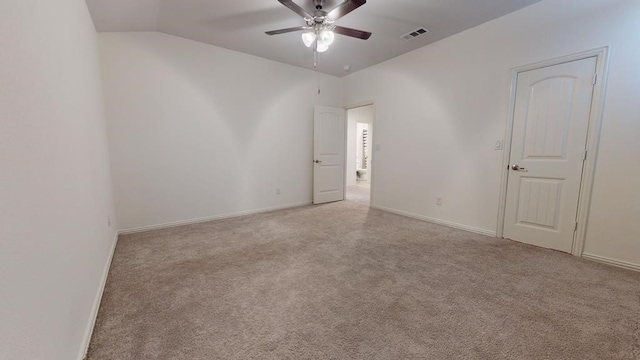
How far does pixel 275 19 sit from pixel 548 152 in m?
3.50

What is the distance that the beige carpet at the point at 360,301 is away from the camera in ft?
4.69

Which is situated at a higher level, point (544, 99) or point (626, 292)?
point (544, 99)

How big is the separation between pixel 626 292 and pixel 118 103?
17.8 feet

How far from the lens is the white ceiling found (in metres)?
2.63

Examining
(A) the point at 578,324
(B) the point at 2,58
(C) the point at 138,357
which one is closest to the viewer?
(B) the point at 2,58

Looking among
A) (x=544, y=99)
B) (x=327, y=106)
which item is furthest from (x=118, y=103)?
(x=544, y=99)

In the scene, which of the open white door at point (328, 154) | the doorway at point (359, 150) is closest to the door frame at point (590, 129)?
the open white door at point (328, 154)

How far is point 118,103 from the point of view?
3.12 metres

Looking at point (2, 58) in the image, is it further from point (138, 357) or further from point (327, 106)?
point (327, 106)

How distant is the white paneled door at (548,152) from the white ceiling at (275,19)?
0.91m

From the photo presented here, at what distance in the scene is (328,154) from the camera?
16.9 ft

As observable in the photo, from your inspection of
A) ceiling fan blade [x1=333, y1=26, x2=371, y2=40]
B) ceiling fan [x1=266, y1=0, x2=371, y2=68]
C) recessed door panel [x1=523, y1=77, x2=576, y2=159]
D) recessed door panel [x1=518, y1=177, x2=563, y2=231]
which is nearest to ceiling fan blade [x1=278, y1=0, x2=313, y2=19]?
ceiling fan [x1=266, y1=0, x2=371, y2=68]

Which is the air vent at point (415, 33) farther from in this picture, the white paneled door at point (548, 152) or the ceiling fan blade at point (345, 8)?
the ceiling fan blade at point (345, 8)

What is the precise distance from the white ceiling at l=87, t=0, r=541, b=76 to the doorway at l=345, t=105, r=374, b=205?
308cm
